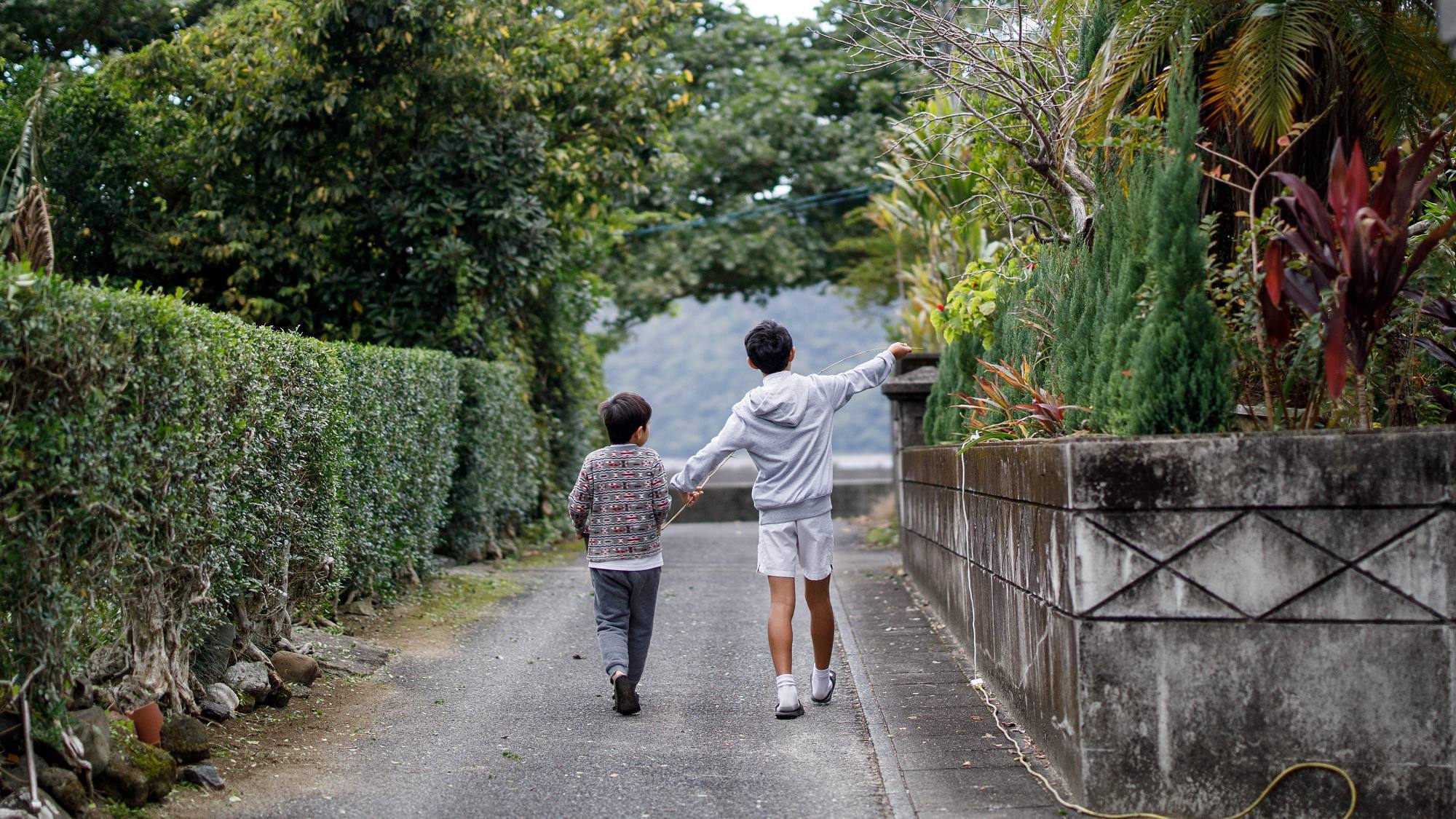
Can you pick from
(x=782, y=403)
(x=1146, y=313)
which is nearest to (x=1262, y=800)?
(x=1146, y=313)

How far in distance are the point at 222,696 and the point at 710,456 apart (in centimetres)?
239

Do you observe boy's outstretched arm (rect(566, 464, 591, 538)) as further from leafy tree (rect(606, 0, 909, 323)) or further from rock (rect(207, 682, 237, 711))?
leafy tree (rect(606, 0, 909, 323))

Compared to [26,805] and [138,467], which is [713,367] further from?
[26,805]

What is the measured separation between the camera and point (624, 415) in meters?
6.24

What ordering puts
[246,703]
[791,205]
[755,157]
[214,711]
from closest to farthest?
[214,711] < [246,703] < [755,157] < [791,205]

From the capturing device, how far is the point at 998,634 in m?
5.81

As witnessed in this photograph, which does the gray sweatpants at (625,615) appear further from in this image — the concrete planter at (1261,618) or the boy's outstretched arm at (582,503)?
the concrete planter at (1261,618)

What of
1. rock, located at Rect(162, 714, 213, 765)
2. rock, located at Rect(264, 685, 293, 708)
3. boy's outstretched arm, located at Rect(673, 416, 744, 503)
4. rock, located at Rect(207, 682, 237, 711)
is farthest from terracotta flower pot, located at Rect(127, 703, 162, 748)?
boy's outstretched arm, located at Rect(673, 416, 744, 503)

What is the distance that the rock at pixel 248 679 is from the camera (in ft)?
18.8

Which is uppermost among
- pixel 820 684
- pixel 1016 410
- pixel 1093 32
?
pixel 1093 32

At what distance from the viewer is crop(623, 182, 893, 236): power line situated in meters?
23.0

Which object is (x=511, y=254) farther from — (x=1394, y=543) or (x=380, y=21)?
(x=1394, y=543)

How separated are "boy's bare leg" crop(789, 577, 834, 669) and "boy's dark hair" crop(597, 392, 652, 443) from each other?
1150 millimetres

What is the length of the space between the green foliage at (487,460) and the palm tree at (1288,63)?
22.7ft
